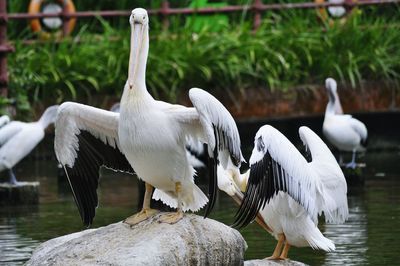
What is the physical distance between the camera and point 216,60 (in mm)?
16000

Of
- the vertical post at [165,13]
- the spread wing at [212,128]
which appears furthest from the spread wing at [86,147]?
the vertical post at [165,13]

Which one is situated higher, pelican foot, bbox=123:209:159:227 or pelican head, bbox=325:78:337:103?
pelican head, bbox=325:78:337:103

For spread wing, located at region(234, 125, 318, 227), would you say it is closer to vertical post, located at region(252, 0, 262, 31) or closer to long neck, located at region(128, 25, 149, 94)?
long neck, located at region(128, 25, 149, 94)

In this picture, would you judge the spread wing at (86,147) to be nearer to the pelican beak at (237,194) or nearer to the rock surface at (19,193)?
the pelican beak at (237,194)

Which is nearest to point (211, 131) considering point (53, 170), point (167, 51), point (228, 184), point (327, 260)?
point (228, 184)

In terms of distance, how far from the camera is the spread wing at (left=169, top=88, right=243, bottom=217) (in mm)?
7496

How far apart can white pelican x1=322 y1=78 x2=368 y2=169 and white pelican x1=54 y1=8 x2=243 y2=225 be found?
6539 millimetres

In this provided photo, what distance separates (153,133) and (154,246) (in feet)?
2.45

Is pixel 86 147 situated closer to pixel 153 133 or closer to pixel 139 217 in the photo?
pixel 139 217

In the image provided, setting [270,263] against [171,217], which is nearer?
[171,217]

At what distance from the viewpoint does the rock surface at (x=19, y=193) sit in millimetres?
12148

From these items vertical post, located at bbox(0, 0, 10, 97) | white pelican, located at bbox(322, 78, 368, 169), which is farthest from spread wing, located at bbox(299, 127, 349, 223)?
vertical post, located at bbox(0, 0, 10, 97)

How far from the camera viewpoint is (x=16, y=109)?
15148 mm

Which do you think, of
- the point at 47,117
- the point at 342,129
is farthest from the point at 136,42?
the point at 342,129
